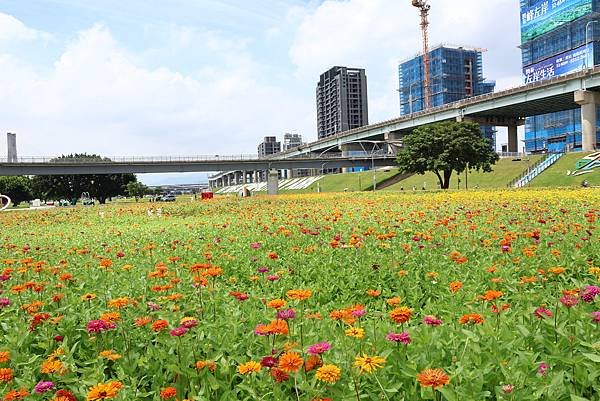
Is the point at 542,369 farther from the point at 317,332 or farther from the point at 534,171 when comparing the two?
the point at 534,171

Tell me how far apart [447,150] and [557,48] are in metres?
68.9

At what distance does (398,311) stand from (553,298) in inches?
68.0

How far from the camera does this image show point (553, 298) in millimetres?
3340

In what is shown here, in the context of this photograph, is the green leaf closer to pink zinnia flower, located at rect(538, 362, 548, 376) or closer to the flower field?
the flower field

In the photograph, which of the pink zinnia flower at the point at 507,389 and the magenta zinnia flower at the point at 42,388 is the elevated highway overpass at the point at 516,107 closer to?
the pink zinnia flower at the point at 507,389

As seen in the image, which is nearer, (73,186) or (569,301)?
(569,301)

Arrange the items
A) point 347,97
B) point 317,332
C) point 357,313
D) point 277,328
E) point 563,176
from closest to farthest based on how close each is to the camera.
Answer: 1. point 277,328
2. point 357,313
3. point 317,332
4. point 563,176
5. point 347,97

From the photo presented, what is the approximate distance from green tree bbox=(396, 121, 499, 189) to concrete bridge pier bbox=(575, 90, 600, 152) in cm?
1654

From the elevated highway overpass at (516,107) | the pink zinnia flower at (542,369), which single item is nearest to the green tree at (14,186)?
the elevated highway overpass at (516,107)

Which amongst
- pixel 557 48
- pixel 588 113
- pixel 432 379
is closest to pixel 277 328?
pixel 432 379

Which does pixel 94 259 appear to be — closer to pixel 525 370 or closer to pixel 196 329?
pixel 196 329

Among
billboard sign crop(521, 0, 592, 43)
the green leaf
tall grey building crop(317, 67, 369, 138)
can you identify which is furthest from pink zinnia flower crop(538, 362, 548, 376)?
tall grey building crop(317, 67, 369, 138)

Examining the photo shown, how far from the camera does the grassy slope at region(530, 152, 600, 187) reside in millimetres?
44594

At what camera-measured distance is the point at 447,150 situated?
44.1m
